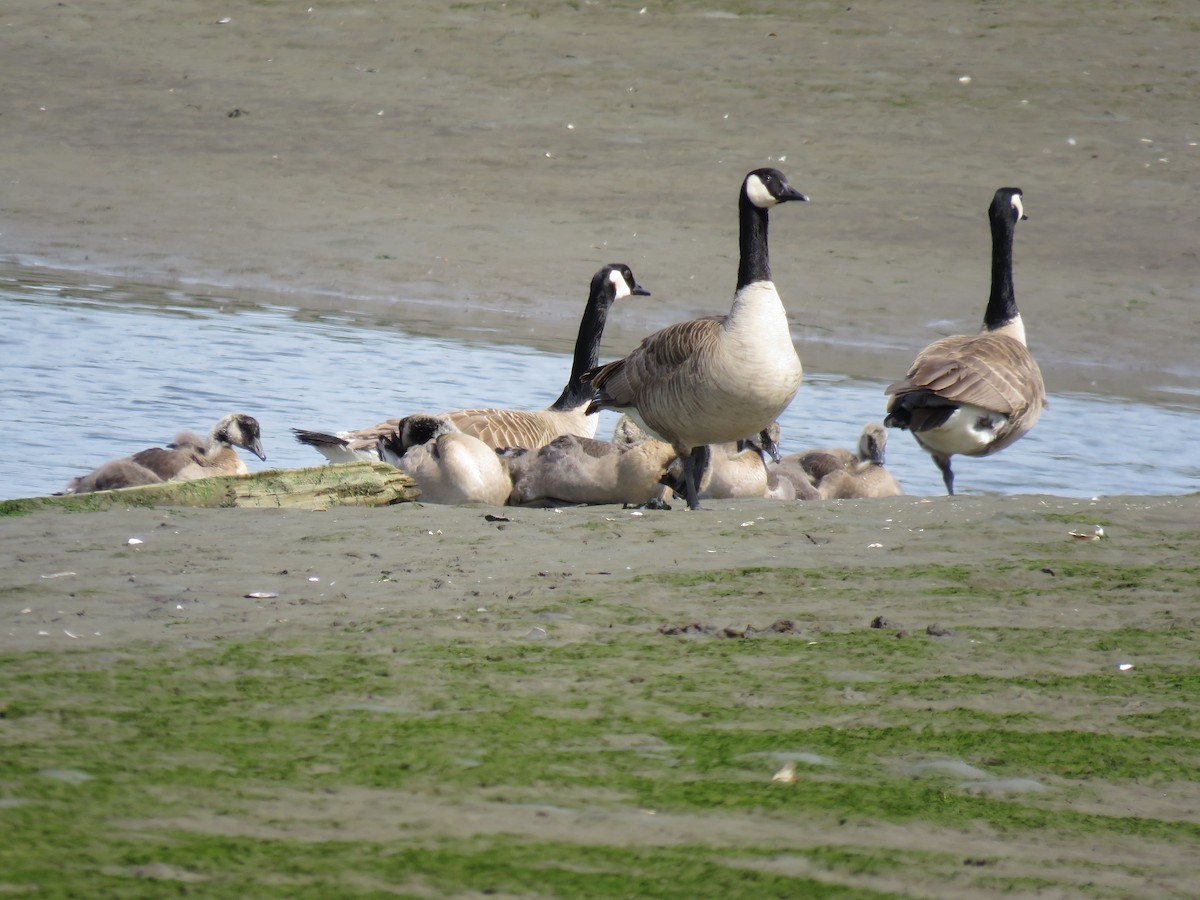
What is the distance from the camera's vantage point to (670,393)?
7875 mm

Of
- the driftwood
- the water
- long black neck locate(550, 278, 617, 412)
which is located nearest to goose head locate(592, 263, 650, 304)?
long black neck locate(550, 278, 617, 412)

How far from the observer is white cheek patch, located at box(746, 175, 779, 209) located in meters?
8.56

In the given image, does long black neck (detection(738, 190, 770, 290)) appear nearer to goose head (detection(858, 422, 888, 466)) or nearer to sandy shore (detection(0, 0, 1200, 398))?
goose head (detection(858, 422, 888, 466))

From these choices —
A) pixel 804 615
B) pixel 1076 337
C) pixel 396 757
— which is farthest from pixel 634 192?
pixel 396 757

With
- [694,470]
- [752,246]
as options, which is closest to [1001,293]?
[752,246]

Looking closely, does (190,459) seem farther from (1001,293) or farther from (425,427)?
(1001,293)

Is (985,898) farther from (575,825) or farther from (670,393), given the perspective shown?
(670,393)

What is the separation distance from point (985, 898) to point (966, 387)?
618 cm

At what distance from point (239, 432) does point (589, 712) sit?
597cm

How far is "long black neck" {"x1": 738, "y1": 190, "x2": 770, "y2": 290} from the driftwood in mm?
2035

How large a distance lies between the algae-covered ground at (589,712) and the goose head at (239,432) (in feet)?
10.1

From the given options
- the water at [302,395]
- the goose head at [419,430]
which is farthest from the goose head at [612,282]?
the goose head at [419,430]

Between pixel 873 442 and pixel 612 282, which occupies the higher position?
pixel 612 282

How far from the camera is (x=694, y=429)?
790 cm
